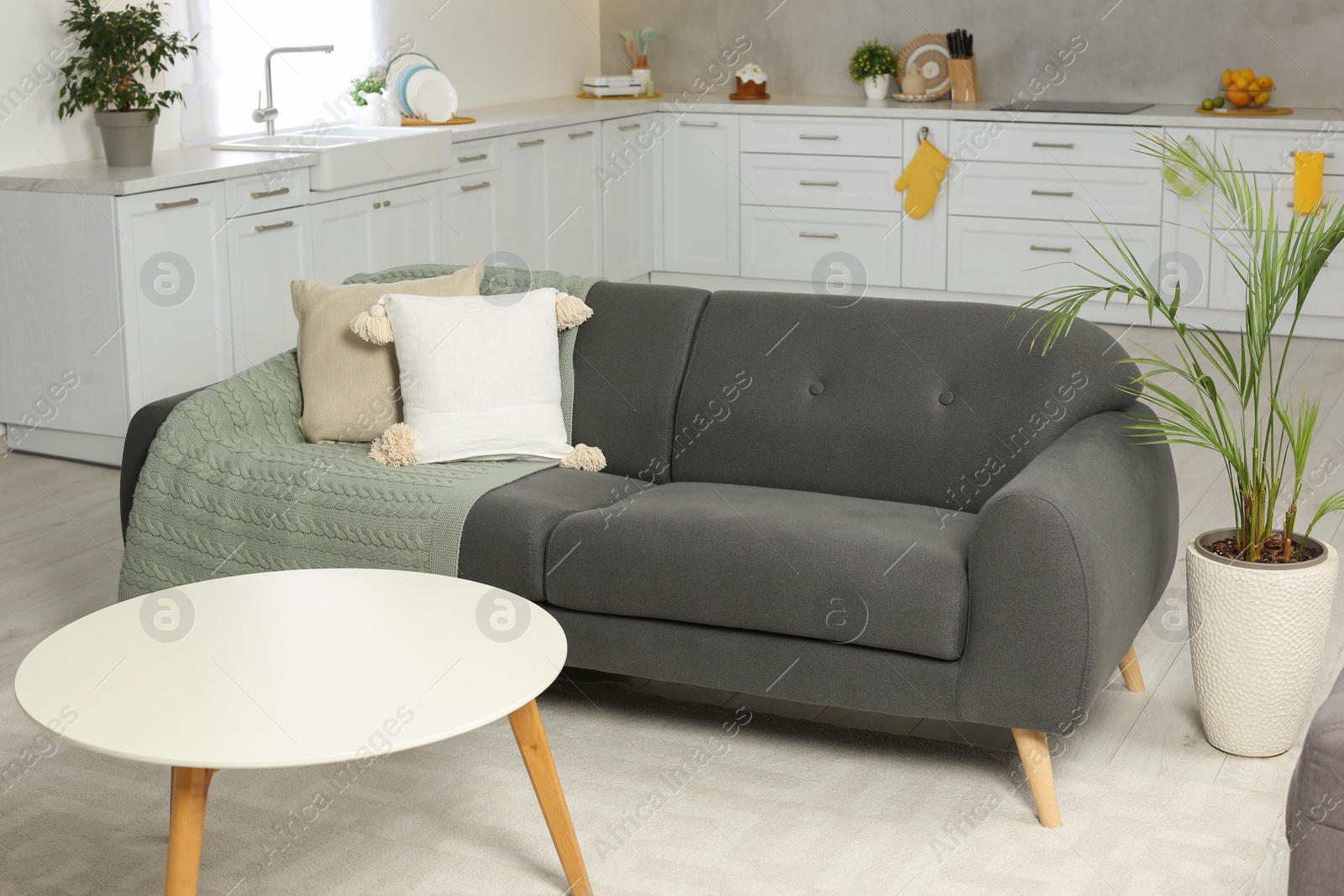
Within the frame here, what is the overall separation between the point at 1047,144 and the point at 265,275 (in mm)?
3280

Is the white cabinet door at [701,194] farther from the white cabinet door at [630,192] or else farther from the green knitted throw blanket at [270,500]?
the green knitted throw blanket at [270,500]

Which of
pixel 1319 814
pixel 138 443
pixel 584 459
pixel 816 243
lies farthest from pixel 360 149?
pixel 1319 814

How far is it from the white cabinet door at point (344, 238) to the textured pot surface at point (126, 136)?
58 centimetres

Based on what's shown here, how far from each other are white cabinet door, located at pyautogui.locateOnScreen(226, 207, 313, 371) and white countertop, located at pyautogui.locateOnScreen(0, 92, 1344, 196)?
18cm

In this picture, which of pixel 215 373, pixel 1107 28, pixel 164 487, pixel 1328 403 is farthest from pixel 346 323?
pixel 1107 28

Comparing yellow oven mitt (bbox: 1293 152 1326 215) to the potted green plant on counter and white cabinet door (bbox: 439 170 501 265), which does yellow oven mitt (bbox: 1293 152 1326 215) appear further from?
white cabinet door (bbox: 439 170 501 265)

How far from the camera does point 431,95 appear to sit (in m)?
5.45

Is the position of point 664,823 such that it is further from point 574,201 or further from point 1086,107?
point 1086,107

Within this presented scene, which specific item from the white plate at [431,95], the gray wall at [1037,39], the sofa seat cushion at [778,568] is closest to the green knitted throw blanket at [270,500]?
the sofa seat cushion at [778,568]

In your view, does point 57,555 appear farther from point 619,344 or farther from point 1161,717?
point 1161,717

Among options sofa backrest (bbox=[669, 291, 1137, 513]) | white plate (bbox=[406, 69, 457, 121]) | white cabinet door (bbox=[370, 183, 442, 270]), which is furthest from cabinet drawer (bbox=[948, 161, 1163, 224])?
sofa backrest (bbox=[669, 291, 1137, 513])

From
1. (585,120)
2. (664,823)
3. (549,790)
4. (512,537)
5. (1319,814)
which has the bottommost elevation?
(664,823)

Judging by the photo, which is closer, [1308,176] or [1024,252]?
[1308,176]

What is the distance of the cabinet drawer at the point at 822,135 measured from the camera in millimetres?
6184
